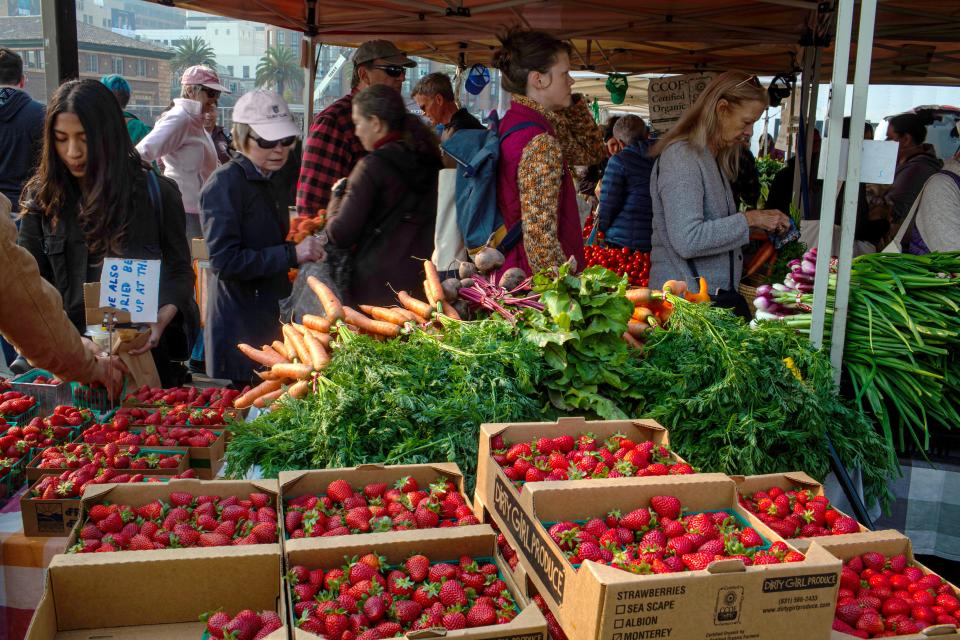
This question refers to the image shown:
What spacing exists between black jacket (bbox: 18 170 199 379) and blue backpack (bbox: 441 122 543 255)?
1381 mm

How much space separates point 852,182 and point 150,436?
2.65 m

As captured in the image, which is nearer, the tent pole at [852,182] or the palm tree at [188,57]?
the tent pole at [852,182]

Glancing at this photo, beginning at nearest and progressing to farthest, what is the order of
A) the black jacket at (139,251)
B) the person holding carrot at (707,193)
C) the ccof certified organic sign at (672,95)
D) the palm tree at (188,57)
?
the black jacket at (139,251) → the person holding carrot at (707,193) → the ccof certified organic sign at (672,95) → the palm tree at (188,57)

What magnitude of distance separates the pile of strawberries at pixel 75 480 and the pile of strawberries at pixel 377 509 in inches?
25.3

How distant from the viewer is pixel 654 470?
1962 millimetres

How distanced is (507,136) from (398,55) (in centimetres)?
169

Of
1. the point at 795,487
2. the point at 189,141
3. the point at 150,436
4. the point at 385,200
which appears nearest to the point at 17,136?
the point at 189,141

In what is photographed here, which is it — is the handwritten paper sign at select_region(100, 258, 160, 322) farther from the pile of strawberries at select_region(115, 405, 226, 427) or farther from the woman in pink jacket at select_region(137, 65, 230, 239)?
the woman in pink jacket at select_region(137, 65, 230, 239)

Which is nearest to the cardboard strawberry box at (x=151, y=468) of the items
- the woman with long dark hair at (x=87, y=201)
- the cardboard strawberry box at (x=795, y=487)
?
the woman with long dark hair at (x=87, y=201)

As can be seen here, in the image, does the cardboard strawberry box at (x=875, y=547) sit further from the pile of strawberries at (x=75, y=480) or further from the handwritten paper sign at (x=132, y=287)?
the handwritten paper sign at (x=132, y=287)

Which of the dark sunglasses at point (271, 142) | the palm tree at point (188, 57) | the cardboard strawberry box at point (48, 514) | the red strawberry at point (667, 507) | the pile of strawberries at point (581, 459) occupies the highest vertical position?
the palm tree at point (188, 57)

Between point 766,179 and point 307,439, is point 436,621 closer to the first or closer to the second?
point 307,439

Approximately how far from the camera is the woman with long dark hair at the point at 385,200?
3799 mm

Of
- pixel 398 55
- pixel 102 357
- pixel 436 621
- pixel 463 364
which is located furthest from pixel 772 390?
pixel 398 55
